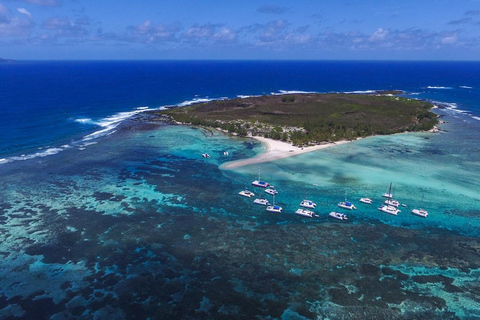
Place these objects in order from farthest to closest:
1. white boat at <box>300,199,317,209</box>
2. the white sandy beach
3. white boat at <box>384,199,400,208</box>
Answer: the white sandy beach
white boat at <box>384,199,400,208</box>
white boat at <box>300,199,317,209</box>

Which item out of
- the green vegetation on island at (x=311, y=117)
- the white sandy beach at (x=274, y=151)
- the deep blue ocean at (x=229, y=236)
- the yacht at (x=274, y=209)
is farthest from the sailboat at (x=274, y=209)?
the green vegetation on island at (x=311, y=117)

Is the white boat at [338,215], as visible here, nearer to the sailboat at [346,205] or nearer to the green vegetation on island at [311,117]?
the sailboat at [346,205]

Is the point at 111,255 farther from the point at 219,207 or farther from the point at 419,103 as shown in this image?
the point at 419,103

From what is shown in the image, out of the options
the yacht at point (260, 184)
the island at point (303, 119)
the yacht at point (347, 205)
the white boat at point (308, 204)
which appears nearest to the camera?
the yacht at point (347, 205)

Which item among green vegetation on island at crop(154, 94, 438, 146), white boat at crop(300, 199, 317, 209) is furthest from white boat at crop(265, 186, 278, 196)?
green vegetation on island at crop(154, 94, 438, 146)

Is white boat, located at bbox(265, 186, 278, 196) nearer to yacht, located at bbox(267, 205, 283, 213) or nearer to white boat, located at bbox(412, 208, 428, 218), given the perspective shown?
yacht, located at bbox(267, 205, 283, 213)

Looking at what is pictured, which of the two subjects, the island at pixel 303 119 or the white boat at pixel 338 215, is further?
the island at pixel 303 119

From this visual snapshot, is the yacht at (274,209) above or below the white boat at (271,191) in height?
below

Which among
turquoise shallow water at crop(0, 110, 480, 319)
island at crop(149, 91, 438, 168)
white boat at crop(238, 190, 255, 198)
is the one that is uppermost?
island at crop(149, 91, 438, 168)
